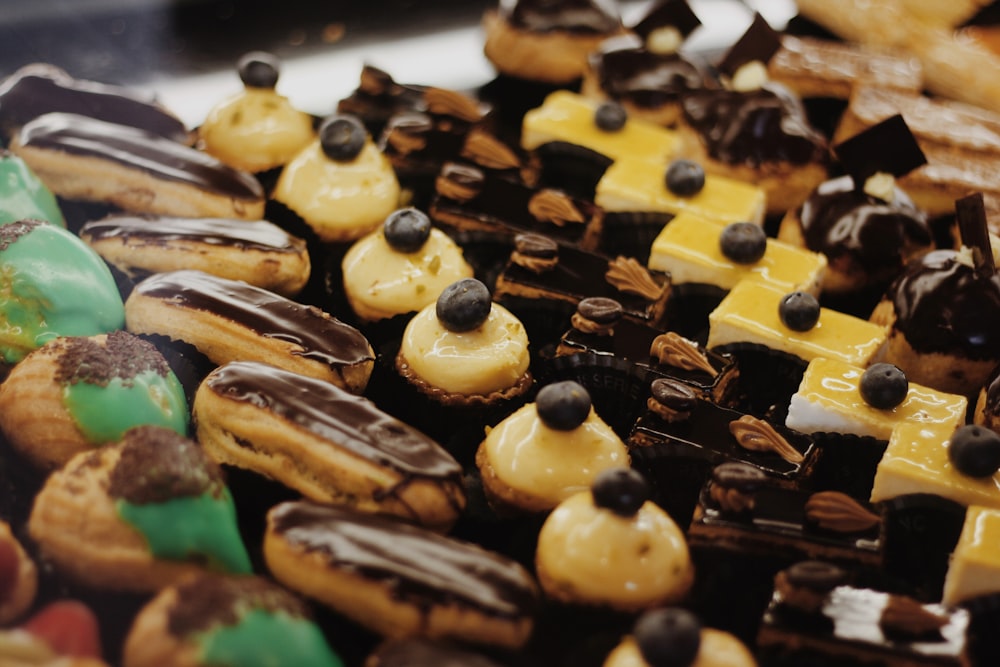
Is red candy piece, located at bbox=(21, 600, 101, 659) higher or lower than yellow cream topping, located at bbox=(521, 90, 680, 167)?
lower

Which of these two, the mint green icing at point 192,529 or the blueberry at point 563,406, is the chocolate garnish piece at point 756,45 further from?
the mint green icing at point 192,529

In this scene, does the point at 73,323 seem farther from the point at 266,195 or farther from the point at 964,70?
the point at 964,70

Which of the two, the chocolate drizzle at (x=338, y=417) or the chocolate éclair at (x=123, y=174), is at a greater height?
the chocolate éclair at (x=123, y=174)

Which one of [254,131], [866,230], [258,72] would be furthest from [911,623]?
[258,72]

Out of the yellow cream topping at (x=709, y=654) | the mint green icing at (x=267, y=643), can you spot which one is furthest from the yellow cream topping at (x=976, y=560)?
the mint green icing at (x=267, y=643)

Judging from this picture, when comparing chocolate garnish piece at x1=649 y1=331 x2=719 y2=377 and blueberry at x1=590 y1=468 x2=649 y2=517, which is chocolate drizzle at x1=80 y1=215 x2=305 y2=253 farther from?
blueberry at x1=590 y1=468 x2=649 y2=517

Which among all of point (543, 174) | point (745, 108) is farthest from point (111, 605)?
point (745, 108)

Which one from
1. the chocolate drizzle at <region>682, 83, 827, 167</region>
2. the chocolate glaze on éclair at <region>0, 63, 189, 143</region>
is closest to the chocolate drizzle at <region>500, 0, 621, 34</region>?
the chocolate drizzle at <region>682, 83, 827, 167</region>
